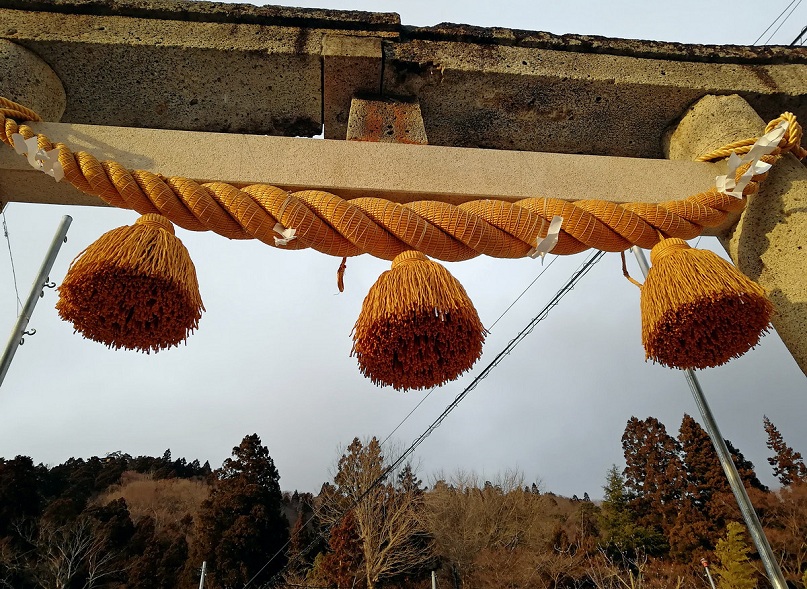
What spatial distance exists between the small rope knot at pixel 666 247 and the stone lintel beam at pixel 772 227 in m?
0.49

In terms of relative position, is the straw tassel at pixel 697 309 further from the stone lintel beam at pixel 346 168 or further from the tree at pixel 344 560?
the tree at pixel 344 560

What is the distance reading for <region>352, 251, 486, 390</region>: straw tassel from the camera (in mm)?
1220

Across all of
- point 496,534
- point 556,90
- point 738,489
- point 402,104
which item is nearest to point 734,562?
point 496,534

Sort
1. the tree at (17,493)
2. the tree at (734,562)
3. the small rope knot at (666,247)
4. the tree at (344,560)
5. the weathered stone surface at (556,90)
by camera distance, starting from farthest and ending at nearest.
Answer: the tree at (17,493)
the tree at (344,560)
the tree at (734,562)
the weathered stone surface at (556,90)
the small rope knot at (666,247)

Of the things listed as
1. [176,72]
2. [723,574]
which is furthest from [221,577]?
[176,72]

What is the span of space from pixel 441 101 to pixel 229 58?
864 mm

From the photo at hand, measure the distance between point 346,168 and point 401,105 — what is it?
59 centimetres

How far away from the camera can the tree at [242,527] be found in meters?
23.5

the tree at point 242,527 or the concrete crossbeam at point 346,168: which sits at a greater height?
the tree at point 242,527

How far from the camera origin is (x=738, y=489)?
4.06 meters

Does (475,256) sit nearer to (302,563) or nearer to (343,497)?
(343,497)

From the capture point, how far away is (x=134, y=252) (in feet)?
4.05

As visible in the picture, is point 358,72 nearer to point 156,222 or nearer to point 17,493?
point 156,222

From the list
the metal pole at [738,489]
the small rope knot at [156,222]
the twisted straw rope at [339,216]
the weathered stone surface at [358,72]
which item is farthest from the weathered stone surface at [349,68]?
the metal pole at [738,489]
